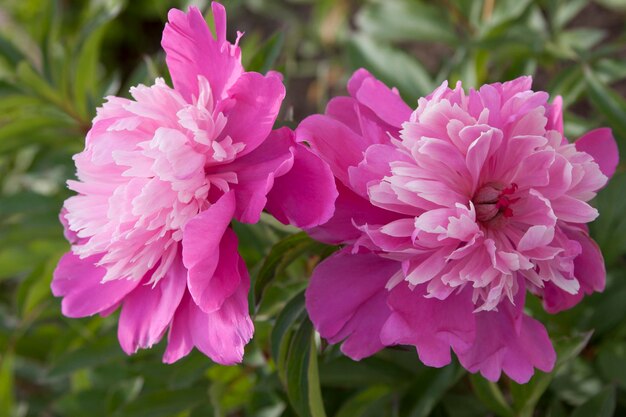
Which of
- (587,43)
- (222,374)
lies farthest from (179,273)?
(587,43)

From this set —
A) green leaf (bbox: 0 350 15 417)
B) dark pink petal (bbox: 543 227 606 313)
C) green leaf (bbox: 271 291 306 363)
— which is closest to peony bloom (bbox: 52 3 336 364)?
green leaf (bbox: 271 291 306 363)

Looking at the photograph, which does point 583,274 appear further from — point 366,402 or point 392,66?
point 392,66

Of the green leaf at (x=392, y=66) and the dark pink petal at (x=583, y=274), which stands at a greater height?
the dark pink petal at (x=583, y=274)

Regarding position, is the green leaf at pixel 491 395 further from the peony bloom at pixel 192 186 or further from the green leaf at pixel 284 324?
the peony bloom at pixel 192 186

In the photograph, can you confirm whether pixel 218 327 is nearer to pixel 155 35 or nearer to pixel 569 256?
pixel 569 256

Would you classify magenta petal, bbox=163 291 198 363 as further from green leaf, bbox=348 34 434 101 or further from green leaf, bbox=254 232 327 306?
green leaf, bbox=348 34 434 101

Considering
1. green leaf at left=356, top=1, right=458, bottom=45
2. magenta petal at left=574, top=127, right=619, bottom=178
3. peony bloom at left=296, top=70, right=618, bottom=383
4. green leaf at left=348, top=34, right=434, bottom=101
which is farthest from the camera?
green leaf at left=356, top=1, right=458, bottom=45

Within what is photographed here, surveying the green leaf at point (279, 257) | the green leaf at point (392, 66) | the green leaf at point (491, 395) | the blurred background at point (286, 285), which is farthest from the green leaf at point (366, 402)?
the green leaf at point (392, 66)
